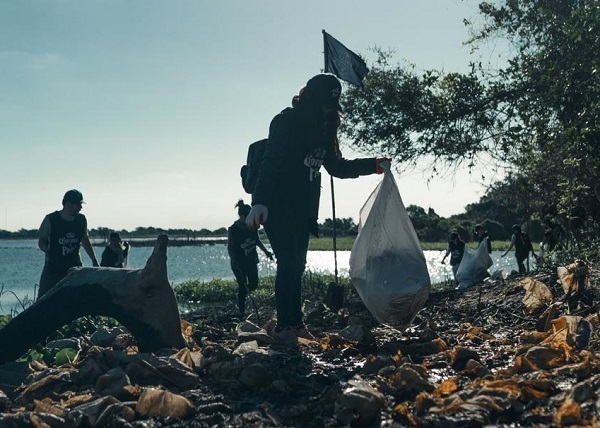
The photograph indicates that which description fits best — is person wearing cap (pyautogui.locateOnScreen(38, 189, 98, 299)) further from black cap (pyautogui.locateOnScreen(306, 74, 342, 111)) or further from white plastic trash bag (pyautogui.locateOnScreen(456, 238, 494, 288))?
white plastic trash bag (pyautogui.locateOnScreen(456, 238, 494, 288))

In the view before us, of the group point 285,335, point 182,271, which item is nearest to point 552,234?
point 285,335

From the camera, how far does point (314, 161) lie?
185 inches

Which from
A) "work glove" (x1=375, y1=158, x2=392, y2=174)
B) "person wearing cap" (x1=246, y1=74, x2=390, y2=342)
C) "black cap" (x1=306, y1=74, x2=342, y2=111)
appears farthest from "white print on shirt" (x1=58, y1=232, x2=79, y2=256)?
"work glove" (x1=375, y1=158, x2=392, y2=174)

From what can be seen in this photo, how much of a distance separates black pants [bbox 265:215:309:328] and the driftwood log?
78 centimetres

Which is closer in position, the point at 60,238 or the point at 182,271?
the point at 60,238

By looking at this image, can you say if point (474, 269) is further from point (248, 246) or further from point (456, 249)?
point (248, 246)

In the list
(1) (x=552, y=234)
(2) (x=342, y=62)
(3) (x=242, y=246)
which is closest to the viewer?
(2) (x=342, y=62)

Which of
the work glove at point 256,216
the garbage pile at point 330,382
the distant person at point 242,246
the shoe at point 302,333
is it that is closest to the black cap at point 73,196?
the garbage pile at point 330,382

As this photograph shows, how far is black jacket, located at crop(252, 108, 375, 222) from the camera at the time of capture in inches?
175

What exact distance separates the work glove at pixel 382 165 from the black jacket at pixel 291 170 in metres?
0.43

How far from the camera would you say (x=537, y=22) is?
9.34 meters

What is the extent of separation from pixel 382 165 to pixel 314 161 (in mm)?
542

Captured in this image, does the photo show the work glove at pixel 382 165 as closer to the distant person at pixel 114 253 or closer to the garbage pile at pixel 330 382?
the garbage pile at pixel 330 382

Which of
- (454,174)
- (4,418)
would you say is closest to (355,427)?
(4,418)
